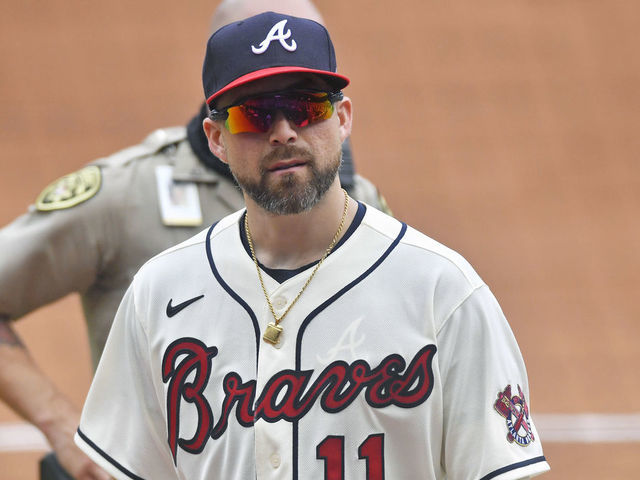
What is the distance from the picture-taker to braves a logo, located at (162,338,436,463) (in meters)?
2.38

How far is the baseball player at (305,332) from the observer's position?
239 centimetres

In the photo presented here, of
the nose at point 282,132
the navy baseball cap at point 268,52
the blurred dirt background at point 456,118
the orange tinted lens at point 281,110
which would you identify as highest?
the navy baseball cap at point 268,52

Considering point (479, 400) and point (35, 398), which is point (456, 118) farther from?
point (479, 400)

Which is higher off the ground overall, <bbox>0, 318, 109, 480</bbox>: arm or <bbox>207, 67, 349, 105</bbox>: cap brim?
<bbox>207, 67, 349, 105</bbox>: cap brim

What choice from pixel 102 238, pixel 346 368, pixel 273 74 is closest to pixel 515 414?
pixel 346 368

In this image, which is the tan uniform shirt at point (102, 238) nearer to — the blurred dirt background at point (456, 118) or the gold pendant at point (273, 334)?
the gold pendant at point (273, 334)

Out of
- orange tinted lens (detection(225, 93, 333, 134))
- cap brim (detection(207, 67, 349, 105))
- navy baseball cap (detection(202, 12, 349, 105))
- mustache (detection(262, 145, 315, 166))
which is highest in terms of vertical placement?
navy baseball cap (detection(202, 12, 349, 105))

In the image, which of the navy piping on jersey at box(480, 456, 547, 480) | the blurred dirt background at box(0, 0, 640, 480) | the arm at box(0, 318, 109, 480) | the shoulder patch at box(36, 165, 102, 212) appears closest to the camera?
the navy piping on jersey at box(480, 456, 547, 480)

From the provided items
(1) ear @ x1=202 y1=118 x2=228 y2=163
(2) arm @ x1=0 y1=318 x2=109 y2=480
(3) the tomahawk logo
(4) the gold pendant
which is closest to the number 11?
(4) the gold pendant

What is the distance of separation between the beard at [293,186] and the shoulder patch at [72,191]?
1445 mm

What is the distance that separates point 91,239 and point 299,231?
4.55ft

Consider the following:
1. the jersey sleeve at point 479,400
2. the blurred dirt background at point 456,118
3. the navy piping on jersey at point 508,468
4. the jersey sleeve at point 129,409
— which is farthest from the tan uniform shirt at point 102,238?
the blurred dirt background at point 456,118

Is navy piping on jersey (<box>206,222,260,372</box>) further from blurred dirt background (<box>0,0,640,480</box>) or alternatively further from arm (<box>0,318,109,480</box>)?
blurred dirt background (<box>0,0,640,480</box>)

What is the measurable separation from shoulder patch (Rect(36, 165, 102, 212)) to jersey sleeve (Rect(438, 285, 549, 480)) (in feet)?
5.96
